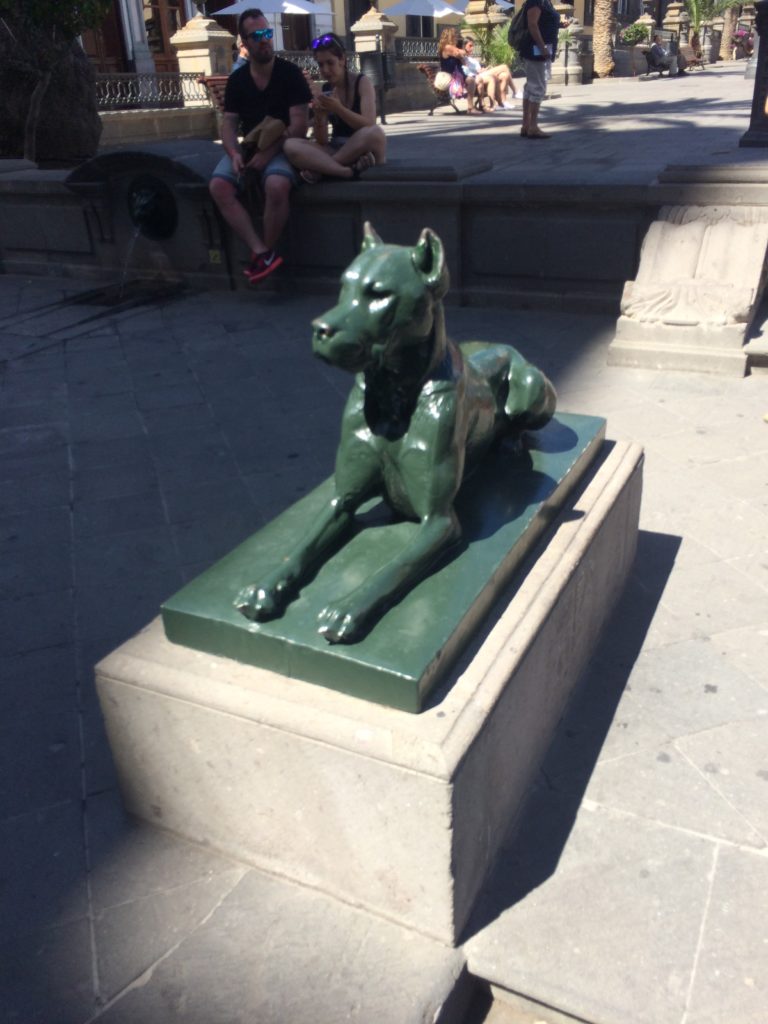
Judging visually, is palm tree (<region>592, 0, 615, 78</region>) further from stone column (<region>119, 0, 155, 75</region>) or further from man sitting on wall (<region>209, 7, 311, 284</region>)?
man sitting on wall (<region>209, 7, 311, 284</region>)

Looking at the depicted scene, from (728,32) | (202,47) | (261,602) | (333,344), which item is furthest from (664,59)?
(261,602)

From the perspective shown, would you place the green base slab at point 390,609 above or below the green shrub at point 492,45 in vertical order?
below

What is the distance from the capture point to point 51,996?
209 centimetres

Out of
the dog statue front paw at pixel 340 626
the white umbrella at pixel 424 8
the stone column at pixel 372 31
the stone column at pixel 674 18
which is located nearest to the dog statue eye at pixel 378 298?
the dog statue front paw at pixel 340 626

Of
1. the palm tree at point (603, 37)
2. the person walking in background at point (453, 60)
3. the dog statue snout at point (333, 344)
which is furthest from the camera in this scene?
the palm tree at point (603, 37)

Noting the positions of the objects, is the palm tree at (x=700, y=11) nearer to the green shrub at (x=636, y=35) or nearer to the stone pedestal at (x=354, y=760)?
the green shrub at (x=636, y=35)

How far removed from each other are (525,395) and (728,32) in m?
50.3

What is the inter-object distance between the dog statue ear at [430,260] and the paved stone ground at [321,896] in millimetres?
1536

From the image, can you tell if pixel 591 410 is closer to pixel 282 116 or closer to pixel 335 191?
pixel 335 191

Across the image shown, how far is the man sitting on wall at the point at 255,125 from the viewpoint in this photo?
7.49 meters

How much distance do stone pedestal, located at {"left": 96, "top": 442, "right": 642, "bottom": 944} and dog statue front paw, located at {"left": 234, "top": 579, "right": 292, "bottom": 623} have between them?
150mm

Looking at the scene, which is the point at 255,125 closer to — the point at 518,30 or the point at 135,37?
the point at 518,30

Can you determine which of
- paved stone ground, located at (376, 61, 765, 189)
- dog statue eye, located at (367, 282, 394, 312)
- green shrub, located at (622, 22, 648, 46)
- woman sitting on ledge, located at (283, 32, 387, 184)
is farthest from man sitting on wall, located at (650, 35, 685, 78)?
dog statue eye, located at (367, 282, 394, 312)

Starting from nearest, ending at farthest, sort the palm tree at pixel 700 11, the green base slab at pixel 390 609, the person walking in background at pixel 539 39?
the green base slab at pixel 390 609 → the person walking in background at pixel 539 39 → the palm tree at pixel 700 11
